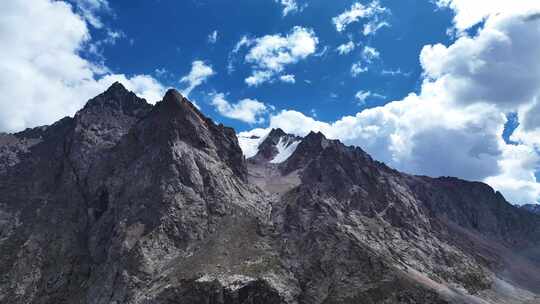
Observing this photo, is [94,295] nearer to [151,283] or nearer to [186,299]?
[151,283]

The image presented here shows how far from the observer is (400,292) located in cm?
18650

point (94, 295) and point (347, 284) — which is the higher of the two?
point (347, 284)

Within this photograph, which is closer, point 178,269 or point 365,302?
point 365,302

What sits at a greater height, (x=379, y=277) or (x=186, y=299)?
(x=379, y=277)

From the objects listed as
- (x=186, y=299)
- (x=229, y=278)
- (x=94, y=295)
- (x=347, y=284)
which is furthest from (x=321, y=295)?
(x=94, y=295)

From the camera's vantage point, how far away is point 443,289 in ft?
623

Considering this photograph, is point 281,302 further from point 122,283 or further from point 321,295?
point 122,283

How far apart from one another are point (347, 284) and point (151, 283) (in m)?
79.8

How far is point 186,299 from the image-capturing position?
184875 millimetres

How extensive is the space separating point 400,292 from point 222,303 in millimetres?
69284

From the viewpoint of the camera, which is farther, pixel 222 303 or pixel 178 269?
pixel 178 269

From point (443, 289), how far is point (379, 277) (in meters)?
24.9

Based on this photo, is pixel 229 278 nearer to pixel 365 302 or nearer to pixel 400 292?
pixel 365 302

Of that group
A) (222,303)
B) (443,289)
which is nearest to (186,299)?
(222,303)
